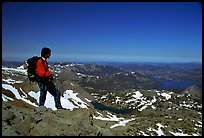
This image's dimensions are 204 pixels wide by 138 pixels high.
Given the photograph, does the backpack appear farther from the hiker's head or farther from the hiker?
the hiker's head

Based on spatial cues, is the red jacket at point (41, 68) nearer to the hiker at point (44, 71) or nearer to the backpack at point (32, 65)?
the hiker at point (44, 71)

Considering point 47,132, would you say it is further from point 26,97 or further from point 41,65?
point 26,97

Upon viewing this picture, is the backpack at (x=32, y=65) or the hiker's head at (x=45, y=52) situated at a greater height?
the hiker's head at (x=45, y=52)

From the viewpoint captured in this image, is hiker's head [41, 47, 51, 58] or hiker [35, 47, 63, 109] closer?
hiker [35, 47, 63, 109]

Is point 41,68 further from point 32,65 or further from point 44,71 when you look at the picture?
point 32,65

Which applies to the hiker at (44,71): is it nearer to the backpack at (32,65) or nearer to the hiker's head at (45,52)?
the hiker's head at (45,52)

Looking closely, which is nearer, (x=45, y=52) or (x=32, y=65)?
(x=32, y=65)

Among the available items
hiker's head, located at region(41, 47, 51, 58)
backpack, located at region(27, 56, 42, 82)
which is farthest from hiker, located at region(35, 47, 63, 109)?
backpack, located at region(27, 56, 42, 82)

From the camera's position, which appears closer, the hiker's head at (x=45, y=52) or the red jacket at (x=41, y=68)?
the red jacket at (x=41, y=68)

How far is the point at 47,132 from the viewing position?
10.9 meters

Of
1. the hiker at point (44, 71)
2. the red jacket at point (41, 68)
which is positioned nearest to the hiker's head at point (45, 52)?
the hiker at point (44, 71)

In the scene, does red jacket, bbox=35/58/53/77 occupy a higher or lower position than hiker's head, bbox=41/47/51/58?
lower

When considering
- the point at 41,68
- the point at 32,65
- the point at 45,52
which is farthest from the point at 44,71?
the point at 45,52

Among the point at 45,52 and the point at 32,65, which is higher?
the point at 45,52
